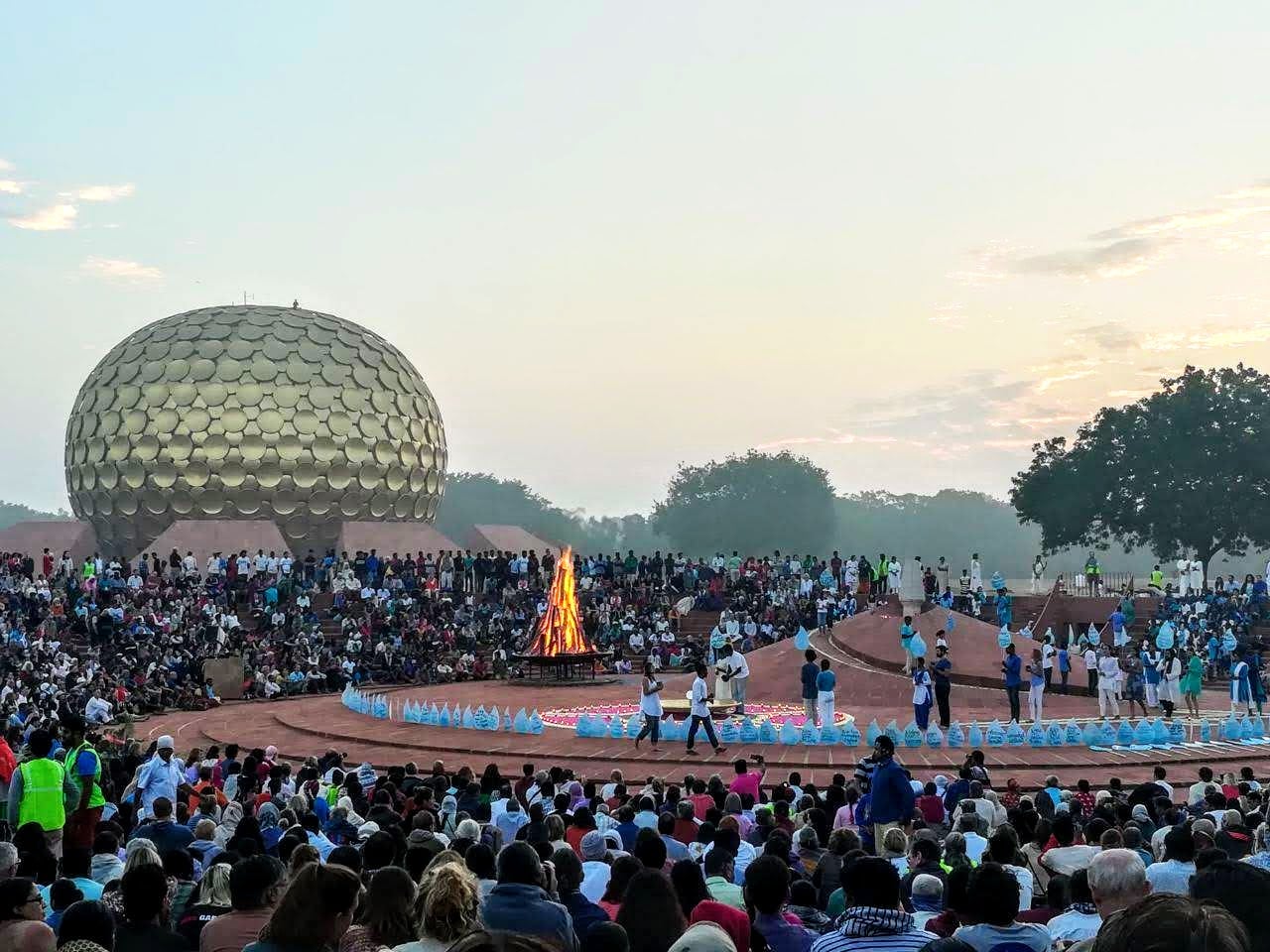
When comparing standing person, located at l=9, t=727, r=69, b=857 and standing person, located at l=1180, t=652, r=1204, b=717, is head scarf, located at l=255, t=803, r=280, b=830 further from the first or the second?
standing person, located at l=1180, t=652, r=1204, b=717

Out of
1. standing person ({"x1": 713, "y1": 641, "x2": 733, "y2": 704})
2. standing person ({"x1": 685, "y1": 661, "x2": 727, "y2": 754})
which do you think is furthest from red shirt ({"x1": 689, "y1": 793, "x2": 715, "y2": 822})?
standing person ({"x1": 713, "y1": 641, "x2": 733, "y2": 704})

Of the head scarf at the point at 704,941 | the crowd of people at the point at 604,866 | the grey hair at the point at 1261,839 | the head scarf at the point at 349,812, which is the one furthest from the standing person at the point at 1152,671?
the head scarf at the point at 704,941

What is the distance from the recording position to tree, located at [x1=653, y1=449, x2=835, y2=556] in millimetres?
84375

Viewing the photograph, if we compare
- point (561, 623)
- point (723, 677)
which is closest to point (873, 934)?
point (723, 677)

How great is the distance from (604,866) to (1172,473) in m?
45.4

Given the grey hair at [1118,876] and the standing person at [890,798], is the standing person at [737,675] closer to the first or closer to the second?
the standing person at [890,798]

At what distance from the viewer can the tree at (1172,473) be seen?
154 ft

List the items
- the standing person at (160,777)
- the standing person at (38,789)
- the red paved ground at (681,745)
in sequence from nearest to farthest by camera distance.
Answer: the standing person at (38,789), the standing person at (160,777), the red paved ground at (681,745)

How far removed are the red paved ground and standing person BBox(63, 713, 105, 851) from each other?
688cm

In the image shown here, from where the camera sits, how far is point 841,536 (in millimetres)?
109375

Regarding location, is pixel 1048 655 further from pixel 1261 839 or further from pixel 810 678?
pixel 1261 839

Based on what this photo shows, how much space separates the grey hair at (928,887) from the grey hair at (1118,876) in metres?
1.73

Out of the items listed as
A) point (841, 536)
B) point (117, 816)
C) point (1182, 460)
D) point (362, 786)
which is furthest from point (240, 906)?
point (841, 536)

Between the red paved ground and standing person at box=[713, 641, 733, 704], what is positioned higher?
standing person at box=[713, 641, 733, 704]
